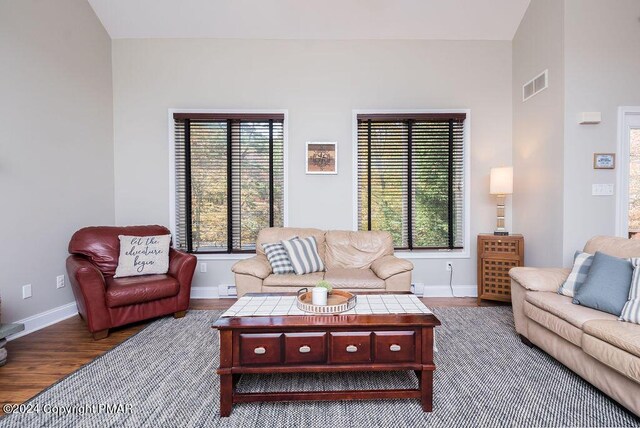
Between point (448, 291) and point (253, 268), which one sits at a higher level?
point (253, 268)

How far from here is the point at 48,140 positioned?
2.88 meters

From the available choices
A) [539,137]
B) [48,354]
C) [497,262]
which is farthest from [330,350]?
[539,137]

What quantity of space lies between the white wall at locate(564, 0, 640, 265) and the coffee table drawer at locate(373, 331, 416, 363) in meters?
2.34

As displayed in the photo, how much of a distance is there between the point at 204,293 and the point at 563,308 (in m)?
3.59

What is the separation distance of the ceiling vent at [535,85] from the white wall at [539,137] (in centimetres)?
4

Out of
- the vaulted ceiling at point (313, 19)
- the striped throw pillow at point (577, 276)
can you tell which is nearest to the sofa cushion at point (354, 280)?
the striped throw pillow at point (577, 276)

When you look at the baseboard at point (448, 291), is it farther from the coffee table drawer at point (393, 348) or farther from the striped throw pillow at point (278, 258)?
the coffee table drawer at point (393, 348)

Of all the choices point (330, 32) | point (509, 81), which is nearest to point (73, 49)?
point (330, 32)

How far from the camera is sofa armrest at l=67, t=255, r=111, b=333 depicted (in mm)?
2484

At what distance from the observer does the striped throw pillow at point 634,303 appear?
1.69 meters

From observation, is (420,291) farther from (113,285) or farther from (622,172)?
(113,285)

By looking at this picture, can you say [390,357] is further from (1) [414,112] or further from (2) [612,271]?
(1) [414,112]

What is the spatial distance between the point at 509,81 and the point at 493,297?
2.74 metres

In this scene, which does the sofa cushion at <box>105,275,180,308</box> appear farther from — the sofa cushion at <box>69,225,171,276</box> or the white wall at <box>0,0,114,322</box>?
the white wall at <box>0,0,114,322</box>
